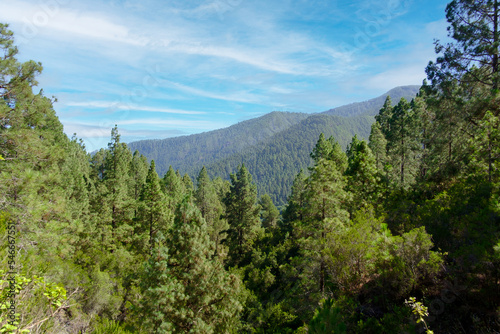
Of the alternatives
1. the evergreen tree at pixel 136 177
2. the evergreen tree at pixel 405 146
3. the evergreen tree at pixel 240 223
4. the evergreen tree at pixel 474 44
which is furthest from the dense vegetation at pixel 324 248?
the evergreen tree at pixel 136 177

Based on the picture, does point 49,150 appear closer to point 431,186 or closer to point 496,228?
point 496,228

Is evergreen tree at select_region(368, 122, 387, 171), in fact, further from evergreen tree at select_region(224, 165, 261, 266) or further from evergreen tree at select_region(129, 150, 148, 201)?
evergreen tree at select_region(129, 150, 148, 201)

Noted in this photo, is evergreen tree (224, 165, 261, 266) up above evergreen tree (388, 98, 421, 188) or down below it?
below

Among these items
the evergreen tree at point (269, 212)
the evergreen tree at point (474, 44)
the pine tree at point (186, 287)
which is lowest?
the evergreen tree at point (269, 212)

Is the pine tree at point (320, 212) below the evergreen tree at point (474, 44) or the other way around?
below

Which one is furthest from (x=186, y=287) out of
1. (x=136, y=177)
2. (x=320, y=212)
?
(x=136, y=177)

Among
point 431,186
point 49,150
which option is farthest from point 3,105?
point 431,186

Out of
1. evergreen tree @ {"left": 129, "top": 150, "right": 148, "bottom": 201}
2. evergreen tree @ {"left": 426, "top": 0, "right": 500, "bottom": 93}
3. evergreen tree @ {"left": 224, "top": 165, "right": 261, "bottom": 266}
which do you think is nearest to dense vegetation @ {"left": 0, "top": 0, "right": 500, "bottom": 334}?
evergreen tree @ {"left": 426, "top": 0, "right": 500, "bottom": 93}

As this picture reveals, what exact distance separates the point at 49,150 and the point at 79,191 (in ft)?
42.2

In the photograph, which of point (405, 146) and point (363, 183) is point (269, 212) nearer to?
point (405, 146)

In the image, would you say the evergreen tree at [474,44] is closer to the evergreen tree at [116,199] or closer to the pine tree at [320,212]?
the pine tree at [320,212]

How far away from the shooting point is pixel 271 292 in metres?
23.2

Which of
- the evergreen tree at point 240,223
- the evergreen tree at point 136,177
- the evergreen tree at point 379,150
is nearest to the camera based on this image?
the evergreen tree at point 379,150

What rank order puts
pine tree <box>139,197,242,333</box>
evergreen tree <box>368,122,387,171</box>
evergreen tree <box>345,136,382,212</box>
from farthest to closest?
evergreen tree <box>368,122,387,171</box>, evergreen tree <box>345,136,382,212</box>, pine tree <box>139,197,242,333</box>
